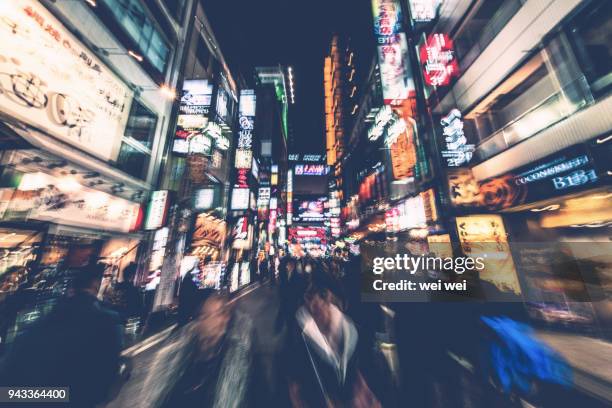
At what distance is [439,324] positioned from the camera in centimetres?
473

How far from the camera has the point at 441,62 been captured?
1307cm

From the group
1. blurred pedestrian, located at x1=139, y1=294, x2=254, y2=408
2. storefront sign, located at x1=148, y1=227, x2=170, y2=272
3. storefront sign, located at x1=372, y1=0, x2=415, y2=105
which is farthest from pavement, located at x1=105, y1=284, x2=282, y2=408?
storefront sign, located at x1=372, y1=0, x2=415, y2=105

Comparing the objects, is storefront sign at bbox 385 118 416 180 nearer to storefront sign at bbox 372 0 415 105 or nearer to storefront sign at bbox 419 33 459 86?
storefront sign at bbox 372 0 415 105

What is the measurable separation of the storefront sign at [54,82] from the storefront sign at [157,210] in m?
2.26

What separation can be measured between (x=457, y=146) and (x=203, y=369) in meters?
15.1

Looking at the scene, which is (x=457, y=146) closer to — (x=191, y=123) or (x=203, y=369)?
(x=203, y=369)

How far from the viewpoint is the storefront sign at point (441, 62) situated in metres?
13.0

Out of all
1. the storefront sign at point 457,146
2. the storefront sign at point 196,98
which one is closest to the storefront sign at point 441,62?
the storefront sign at point 457,146

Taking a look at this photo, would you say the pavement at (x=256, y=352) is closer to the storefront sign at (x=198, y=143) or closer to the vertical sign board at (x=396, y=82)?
the storefront sign at (x=198, y=143)

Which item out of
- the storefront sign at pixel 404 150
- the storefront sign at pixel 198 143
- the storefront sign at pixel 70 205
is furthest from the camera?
the storefront sign at pixel 404 150

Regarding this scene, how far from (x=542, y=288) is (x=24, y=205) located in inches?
736

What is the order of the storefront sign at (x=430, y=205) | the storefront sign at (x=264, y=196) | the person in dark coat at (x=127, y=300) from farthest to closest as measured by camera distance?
the storefront sign at (x=264, y=196) < the storefront sign at (x=430, y=205) < the person in dark coat at (x=127, y=300)

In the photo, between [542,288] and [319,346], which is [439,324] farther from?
[542,288]

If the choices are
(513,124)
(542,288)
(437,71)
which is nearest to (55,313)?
(542,288)
